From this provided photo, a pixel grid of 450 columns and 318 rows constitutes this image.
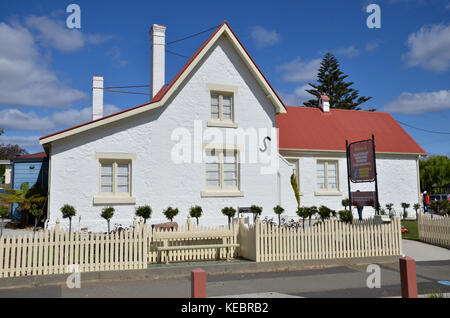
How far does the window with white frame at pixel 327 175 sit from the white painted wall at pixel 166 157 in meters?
4.77

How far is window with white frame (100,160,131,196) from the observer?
15.5 meters

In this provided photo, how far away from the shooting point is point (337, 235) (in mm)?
10977

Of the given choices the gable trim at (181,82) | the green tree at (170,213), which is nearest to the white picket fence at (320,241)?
the green tree at (170,213)

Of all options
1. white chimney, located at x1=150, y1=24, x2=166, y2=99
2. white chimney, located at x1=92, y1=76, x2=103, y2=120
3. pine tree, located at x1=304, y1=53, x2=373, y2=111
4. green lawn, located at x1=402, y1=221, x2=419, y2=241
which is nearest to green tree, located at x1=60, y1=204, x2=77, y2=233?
white chimney, located at x1=92, y1=76, x2=103, y2=120

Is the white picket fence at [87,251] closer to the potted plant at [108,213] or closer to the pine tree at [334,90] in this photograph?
the potted plant at [108,213]

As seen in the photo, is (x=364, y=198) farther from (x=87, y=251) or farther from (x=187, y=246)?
(x=87, y=251)

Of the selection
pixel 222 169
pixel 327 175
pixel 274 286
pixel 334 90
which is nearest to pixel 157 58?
pixel 222 169

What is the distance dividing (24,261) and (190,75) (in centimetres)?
1078

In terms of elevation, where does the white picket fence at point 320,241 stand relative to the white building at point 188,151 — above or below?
below

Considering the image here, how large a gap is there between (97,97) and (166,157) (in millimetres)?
6876

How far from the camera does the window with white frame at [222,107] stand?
57.4 feet

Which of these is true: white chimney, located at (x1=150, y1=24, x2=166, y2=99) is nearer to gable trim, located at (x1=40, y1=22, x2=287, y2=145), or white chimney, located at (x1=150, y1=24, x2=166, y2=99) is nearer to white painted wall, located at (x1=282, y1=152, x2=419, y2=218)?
gable trim, located at (x1=40, y1=22, x2=287, y2=145)
